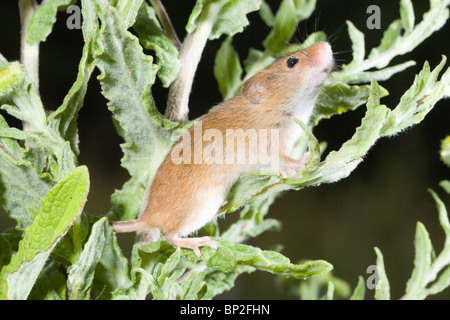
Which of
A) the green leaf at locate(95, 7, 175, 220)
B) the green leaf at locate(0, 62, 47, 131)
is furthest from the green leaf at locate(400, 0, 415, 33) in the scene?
the green leaf at locate(0, 62, 47, 131)

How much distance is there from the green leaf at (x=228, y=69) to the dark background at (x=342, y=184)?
52.5 inches

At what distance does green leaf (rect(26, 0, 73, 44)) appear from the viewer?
102 cm

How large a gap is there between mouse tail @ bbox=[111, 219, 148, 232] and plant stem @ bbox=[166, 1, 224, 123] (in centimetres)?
23

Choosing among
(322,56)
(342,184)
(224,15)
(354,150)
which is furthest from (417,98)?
(342,184)

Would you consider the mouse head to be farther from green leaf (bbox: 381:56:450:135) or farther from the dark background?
the dark background

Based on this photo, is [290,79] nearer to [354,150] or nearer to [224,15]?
[224,15]

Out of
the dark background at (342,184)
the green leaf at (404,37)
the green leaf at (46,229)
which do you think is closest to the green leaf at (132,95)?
the green leaf at (46,229)

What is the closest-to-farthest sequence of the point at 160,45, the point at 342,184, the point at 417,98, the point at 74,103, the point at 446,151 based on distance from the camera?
the point at 417,98 < the point at 74,103 < the point at 160,45 < the point at 446,151 < the point at 342,184

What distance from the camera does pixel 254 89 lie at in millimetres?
1217

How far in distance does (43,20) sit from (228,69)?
0.50 m

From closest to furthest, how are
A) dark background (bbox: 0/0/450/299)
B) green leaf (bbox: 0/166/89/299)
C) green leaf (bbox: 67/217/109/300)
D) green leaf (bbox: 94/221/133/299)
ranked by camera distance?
green leaf (bbox: 0/166/89/299), green leaf (bbox: 67/217/109/300), green leaf (bbox: 94/221/133/299), dark background (bbox: 0/0/450/299)

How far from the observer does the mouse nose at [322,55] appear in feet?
3.81
